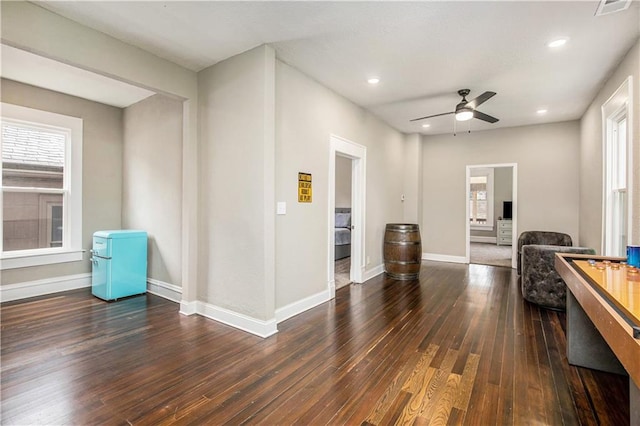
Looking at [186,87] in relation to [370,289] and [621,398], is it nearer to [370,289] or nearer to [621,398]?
[370,289]

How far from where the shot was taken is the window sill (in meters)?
3.79

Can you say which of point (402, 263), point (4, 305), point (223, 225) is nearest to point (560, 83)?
point (402, 263)

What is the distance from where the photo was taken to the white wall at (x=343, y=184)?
818 cm

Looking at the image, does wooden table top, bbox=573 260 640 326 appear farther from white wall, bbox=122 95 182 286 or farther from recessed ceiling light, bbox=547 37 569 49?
white wall, bbox=122 95 182 286

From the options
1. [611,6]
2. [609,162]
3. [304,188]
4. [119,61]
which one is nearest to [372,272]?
[304,188]

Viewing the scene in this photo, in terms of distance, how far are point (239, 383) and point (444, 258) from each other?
562 cm

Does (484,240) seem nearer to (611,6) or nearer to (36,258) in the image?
(611,6)

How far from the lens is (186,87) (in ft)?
11.1

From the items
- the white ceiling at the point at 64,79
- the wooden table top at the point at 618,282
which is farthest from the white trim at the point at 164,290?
the wooden table top at the point at 618,282

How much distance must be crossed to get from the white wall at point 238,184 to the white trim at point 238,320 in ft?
0.14

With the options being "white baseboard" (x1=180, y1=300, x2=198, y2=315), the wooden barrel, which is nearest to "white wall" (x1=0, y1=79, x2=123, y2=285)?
"white baseboard" (x1=180, y1=300, x2=198, y2=315)

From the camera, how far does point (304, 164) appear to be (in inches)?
143

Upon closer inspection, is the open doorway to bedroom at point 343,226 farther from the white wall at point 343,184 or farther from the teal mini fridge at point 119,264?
the teal mini fridge at point 119,264

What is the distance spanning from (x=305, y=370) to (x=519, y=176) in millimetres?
5782
